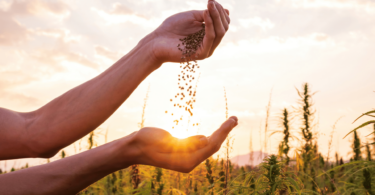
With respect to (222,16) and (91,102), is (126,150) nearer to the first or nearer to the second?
(91,102)

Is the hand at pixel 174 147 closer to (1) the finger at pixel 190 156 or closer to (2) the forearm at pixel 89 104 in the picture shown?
(1) the finger at pixel 190 156

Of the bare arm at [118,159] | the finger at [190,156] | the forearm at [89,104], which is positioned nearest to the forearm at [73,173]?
the bare arm at [118,159]

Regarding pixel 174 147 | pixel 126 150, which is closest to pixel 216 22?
pixel 174 147

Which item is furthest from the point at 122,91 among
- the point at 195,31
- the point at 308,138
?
the point at 308,138

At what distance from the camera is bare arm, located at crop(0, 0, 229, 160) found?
8.34 feet

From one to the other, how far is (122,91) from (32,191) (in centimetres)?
103

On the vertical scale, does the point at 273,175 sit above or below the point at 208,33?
below

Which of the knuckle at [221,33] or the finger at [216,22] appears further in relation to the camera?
the knuckle at [221,33]

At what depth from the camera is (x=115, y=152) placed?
2.04 meters

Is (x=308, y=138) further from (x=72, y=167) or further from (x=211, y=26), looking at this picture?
(x=72, y=167)

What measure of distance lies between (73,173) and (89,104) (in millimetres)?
678

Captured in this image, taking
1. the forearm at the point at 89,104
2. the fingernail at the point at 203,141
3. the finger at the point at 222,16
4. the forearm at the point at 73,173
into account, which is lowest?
the forearm at the point at 73,173

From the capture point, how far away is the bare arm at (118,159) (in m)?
2.05

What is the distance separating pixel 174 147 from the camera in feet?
6.86
